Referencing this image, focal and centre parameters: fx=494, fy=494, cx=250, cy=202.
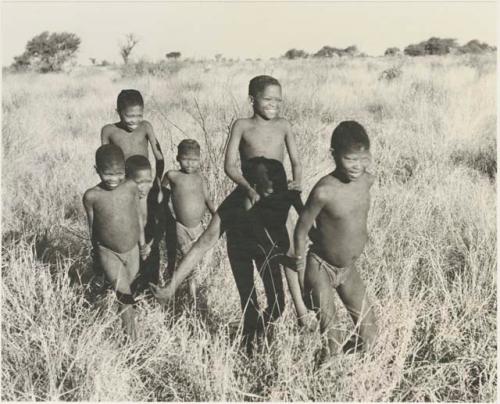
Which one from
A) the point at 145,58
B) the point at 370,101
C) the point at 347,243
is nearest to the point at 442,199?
the point at 347,243

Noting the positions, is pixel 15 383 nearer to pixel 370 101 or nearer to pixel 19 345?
pixel 19 345

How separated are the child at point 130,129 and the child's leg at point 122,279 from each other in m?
1.01

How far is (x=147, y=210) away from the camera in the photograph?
11.0ft

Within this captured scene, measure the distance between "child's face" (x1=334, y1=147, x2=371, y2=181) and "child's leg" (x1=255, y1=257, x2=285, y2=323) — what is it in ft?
2.54

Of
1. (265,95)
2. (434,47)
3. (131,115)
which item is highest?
(434,47)

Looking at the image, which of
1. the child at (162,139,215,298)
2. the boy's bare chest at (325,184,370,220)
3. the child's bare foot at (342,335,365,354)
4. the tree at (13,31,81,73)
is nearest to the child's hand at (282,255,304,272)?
the boy's bare chest at (325,184,370,220)

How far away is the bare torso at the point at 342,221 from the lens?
2240mm

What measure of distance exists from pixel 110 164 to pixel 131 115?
0.95 metres

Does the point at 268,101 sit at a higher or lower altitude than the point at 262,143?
higher

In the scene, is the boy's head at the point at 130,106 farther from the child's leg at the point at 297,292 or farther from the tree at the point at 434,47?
the tree at the point at 434,47

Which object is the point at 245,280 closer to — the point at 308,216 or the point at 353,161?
the point at 308,216

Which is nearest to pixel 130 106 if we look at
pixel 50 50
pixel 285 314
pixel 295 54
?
pixel 285 314

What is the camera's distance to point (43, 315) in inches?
112

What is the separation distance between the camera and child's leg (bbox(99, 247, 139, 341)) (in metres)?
2.72
